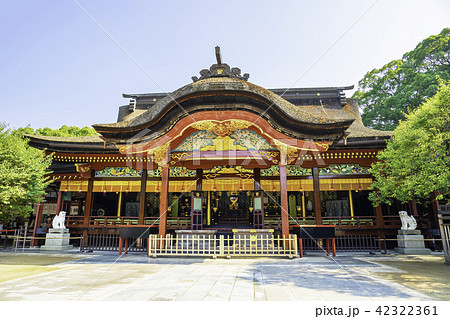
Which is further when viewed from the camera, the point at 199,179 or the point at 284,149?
the point at 199,179

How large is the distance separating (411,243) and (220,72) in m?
11.2

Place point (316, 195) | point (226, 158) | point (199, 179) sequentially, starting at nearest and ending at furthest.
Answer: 1. point (226, 158)
2. point (316, 195)
3. point (199, 179)

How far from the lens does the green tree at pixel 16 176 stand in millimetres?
9867

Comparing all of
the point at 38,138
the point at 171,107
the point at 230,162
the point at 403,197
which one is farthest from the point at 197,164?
the point at 403,197

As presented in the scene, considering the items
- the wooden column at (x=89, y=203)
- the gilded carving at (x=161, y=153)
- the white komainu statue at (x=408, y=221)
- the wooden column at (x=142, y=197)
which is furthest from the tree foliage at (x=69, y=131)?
the white komainu statue at (x=408, y=221)

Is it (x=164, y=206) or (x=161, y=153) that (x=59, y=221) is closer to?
(x=164, y=206)

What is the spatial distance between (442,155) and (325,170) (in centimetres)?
561

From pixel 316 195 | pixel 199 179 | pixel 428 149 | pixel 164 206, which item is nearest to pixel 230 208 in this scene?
pixel 199 179

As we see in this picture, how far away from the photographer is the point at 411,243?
11281 millimetres

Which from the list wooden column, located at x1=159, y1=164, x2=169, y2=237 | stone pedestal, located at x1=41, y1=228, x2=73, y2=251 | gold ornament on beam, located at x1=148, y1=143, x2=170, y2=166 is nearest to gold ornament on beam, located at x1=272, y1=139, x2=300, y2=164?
gold ornament on beam, located at x1=148, y1=143, x2=170, y2=166

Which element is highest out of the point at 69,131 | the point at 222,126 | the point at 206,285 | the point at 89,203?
the point at 69,131

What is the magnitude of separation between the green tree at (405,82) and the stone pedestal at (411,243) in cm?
1459

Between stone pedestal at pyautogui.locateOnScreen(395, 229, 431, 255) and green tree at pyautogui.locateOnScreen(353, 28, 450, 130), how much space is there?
1459 cm

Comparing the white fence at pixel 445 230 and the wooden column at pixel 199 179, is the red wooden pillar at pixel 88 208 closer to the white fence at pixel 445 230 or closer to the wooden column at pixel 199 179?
the wooden column at pixel 199 179
